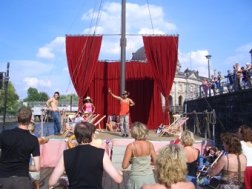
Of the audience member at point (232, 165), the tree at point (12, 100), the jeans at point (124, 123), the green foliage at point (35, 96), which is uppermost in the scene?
the green foliage at point (35, 96)

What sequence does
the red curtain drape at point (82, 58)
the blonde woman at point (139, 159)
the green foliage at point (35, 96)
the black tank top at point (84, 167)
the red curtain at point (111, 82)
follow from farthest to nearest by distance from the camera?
1. the green foliage at point (35, 96)
2. the red curtain at point (111, 82)
3. the red curtain drape at point (82, 58)
4. the blonde woman at point (139, 159)
5. the black tank top at point (84, 167)

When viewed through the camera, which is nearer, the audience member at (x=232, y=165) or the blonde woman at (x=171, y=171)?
the blonde woman at (x=171, y=171)

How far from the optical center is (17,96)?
102 meters

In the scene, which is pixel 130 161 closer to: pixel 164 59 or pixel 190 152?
pixel 190 152

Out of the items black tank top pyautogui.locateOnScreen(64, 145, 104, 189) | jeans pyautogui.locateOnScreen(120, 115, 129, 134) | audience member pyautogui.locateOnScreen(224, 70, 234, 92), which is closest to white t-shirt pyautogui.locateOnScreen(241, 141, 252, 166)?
black tank top pyautogui.locateOnScreen(64, 145, 104, 189)

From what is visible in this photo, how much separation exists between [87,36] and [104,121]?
4165 millimetres

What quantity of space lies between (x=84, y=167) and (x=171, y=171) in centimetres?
89

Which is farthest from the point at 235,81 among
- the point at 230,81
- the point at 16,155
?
the point at 16,155

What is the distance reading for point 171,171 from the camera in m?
3.11

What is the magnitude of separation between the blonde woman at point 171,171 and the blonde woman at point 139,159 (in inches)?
66.1

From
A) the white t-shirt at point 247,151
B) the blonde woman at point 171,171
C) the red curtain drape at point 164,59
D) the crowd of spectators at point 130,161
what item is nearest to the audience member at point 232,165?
the crowd of spectators at point 130,161

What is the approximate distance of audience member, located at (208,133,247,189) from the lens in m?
4.45

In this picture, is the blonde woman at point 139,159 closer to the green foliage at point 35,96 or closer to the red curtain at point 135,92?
the red curtain at point 135,92

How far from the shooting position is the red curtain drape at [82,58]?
1630 cm
